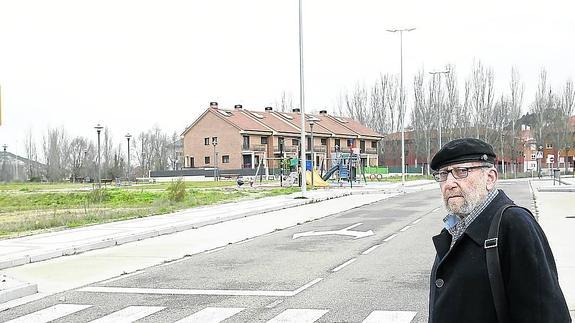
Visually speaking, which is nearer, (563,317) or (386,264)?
(563,317)

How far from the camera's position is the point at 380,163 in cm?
11175

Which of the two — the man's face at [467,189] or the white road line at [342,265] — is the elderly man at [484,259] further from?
the white road line at [342,265]

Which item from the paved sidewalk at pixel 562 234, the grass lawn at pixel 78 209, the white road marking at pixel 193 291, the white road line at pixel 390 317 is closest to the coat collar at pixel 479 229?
the white road line at pixel 390 317

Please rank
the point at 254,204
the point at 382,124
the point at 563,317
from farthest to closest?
1. the point at 382,124
2. the point at 254,204
3. the point at 563,317

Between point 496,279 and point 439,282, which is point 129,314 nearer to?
point 439,282

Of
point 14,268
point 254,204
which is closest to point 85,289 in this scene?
point 14,268

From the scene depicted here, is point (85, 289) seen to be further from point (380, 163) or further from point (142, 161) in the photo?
point (142, 161)

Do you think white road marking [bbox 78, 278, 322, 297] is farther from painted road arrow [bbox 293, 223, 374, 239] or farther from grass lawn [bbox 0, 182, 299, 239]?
grass lawn [bbox 0, 182, 299, 239]

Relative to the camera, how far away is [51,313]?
369 inches

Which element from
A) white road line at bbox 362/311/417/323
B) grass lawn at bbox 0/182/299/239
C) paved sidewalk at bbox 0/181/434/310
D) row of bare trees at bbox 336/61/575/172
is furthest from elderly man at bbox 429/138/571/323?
row of bare trees at bbox 336/61/575/172

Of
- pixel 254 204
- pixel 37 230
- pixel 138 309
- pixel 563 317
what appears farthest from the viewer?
pixel 254 204

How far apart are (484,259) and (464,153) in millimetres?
545

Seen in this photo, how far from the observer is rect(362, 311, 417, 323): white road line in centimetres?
830

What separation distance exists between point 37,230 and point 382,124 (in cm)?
8696
